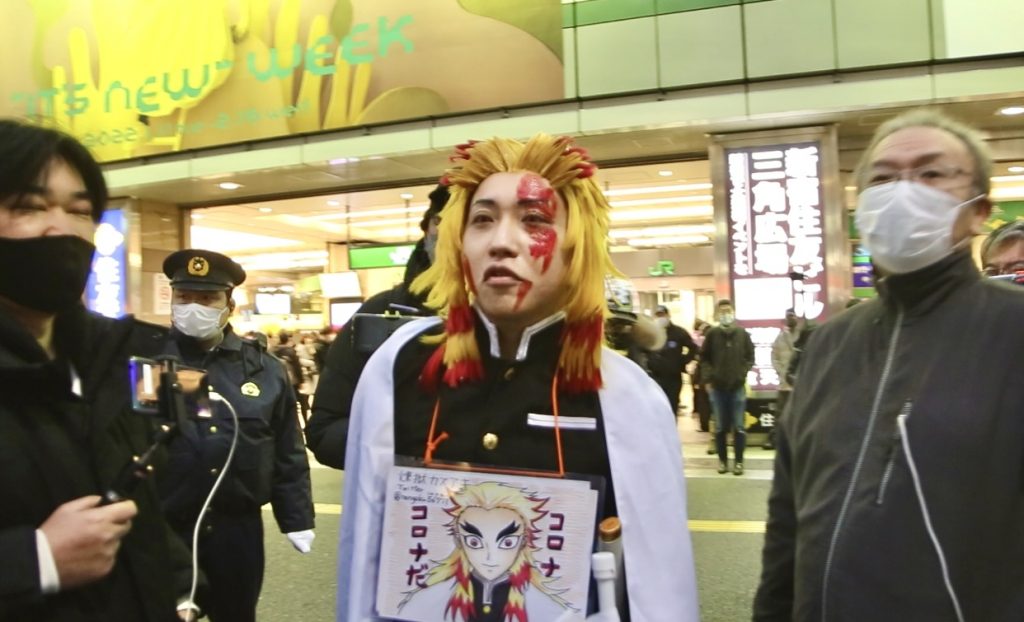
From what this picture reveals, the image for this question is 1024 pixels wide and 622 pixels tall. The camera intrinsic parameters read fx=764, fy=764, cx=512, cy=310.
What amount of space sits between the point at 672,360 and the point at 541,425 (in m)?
8.22

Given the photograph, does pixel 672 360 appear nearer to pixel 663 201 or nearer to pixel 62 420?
pixel 663 201

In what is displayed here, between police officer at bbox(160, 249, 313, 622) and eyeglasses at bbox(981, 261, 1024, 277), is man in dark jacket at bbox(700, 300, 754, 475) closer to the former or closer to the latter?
eyeglasses at bbox(981, 261, 1024, 277)

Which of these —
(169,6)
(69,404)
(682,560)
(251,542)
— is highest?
(169,6)

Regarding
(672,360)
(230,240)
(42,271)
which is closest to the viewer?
(42,271)

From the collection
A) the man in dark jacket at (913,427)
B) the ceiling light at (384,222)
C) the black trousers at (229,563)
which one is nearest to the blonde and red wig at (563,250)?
the man in dark jacket at (913,427)

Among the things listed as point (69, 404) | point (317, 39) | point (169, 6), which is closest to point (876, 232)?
point (69, 404)

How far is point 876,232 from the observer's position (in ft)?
5.94

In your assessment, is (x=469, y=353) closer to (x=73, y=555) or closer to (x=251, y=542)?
(x=73, y=555)

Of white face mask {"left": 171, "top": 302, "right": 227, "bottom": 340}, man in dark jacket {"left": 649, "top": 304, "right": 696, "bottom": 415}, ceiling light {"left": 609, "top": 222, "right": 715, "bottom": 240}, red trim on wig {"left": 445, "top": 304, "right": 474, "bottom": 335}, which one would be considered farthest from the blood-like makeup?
ceiling light {"left": 609, "top": 222, "right": 715, "bottom": 240}

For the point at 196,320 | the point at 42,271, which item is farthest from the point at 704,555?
the point at 42,271

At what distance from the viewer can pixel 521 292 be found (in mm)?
1578

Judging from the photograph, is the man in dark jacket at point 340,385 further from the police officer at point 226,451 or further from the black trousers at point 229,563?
the black trousers at point 229,563

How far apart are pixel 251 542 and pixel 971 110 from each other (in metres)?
9.56

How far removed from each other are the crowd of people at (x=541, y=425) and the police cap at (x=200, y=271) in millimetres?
1640
